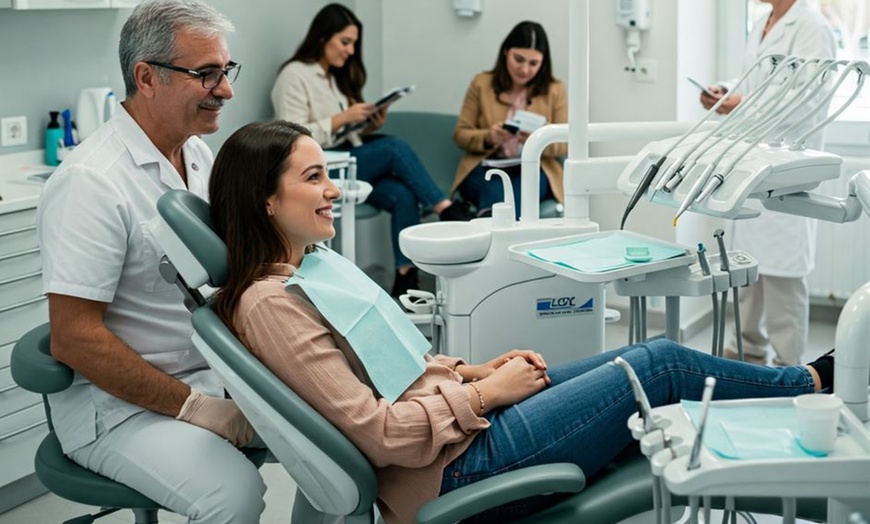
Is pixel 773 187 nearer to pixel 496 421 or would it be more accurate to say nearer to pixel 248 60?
pixel 496 421

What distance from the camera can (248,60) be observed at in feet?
14.3

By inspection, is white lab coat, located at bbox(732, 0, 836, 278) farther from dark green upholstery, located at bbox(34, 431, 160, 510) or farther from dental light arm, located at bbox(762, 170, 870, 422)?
dark green upholstery, located at bbox(34, 431, 160, 510)

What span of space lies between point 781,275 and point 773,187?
172 cm

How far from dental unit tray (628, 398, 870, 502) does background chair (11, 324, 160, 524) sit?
0.97 metres

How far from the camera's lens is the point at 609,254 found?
233 cm

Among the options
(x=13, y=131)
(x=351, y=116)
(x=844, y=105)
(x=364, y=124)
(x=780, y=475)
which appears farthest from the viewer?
(x=364, y=124)

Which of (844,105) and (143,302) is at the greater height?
(844,105)

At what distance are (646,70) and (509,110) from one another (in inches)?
22.1

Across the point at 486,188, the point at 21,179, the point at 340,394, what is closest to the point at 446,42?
the point at 486,188

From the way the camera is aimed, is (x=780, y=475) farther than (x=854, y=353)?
No

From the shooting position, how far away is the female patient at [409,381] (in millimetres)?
1798

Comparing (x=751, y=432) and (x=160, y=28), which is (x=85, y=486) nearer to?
(x=160, y=28)

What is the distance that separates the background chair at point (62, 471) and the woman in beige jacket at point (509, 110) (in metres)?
2.56

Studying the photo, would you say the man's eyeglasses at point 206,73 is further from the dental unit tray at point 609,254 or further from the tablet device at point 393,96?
the tablet device at point 393,96
